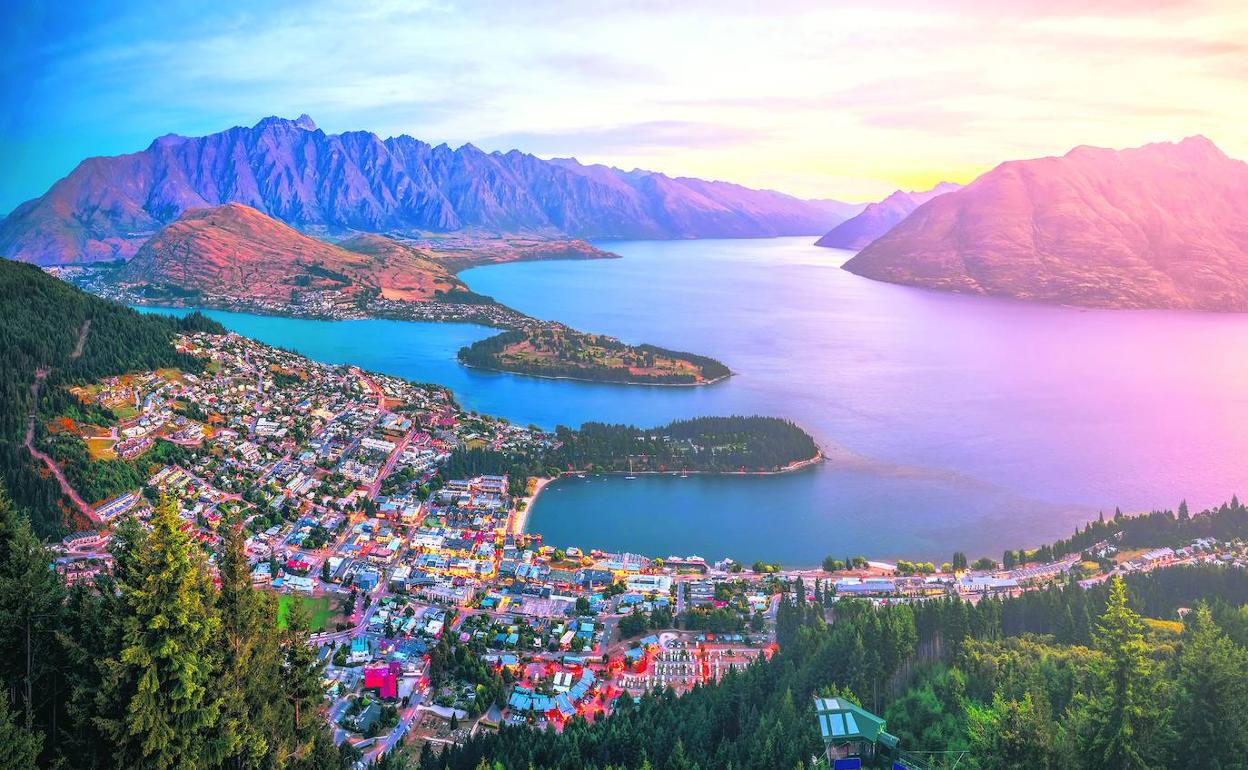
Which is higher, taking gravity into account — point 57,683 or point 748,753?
point 57,683

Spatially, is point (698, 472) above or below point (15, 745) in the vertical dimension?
below

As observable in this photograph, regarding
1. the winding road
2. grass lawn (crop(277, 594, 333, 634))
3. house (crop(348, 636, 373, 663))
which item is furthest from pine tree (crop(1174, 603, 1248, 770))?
the winding road

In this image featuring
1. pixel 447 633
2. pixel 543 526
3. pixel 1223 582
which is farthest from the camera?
pixel 543 526

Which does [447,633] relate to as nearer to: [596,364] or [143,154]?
[596,364]

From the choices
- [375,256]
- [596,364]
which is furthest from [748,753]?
[375,256]

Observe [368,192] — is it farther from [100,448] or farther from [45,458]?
[45,458]

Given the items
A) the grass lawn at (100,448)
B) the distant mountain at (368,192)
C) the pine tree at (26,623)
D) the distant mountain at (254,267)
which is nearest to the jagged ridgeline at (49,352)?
the grass lawn at (100,448)

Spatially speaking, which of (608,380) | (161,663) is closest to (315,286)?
(608,380)
